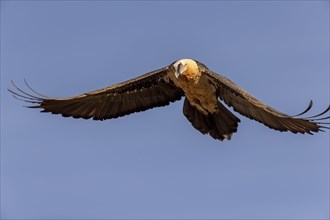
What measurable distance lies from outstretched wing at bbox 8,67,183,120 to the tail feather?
0.59 metres

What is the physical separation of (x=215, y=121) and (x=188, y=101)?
1.92 ft

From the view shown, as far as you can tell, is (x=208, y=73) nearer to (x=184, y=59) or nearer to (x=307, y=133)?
(x=184, y=59)

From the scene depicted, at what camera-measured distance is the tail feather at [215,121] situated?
1708 cm

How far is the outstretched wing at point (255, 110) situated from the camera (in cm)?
1634

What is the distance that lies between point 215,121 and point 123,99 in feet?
5.82

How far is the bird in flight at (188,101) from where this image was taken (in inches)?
650

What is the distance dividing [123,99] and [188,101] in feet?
4.18

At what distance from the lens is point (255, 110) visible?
54.8ft

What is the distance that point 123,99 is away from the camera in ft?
58.3

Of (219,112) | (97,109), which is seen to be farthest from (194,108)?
(97,109)

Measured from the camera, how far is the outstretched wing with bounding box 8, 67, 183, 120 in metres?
17.3

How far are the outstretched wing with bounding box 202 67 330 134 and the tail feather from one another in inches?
7.5

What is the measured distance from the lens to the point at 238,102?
16891mm

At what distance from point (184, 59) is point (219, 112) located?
1.19m
